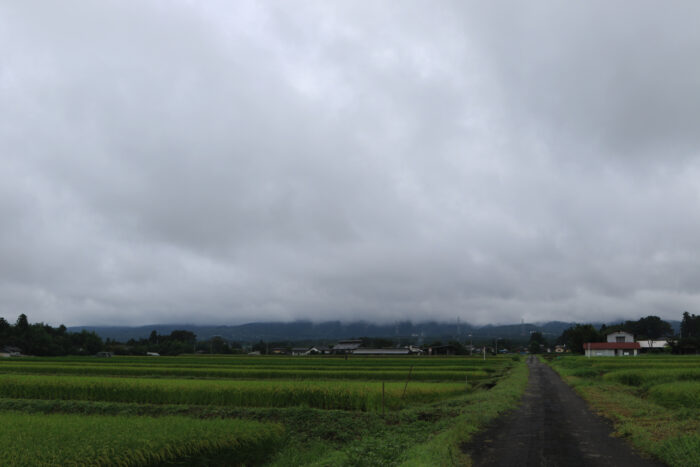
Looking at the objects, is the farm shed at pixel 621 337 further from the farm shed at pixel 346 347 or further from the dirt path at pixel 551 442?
the dirt path at pixel 551 442

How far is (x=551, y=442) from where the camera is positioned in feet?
52.2

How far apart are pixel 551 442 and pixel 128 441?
44.5ft

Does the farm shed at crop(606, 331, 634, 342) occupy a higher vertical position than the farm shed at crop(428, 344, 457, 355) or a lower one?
higher

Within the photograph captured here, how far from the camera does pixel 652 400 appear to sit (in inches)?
1118

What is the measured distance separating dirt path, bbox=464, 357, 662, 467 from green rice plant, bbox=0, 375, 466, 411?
750 centimetres

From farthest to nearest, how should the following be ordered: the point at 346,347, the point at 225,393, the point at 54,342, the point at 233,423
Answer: the point at 346,347 < the point at 54,342 < the point at 225,393 < the point at 233,423

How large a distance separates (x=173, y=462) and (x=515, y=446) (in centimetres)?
1079

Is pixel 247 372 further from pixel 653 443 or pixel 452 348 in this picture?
pixel 452 348

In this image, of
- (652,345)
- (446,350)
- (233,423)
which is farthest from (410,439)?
(652,345)

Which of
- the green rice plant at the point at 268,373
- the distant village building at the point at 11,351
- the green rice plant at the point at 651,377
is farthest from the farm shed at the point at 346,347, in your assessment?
the green rice plant at the point at 651,377

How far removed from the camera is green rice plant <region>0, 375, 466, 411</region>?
26297 mm

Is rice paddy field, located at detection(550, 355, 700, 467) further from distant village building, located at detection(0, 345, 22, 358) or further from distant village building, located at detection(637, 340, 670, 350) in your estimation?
distant village building, located at detection(0, 345, 22, 358)

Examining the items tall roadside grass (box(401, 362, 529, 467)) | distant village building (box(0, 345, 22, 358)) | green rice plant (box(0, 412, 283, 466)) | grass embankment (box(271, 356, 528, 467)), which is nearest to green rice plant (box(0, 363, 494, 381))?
tall roadside grass (box(401, 362, 529, 467))

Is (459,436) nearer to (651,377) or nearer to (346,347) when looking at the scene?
(651,377)
